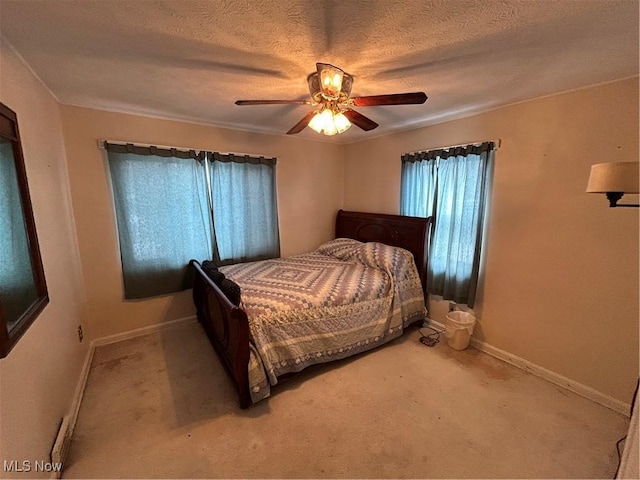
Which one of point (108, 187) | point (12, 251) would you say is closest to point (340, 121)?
point (12, 251)

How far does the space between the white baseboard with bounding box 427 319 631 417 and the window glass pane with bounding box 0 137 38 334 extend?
3.47 m

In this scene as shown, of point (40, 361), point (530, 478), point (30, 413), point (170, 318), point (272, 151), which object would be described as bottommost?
point (530, 478)

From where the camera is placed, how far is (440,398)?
2.12 metres

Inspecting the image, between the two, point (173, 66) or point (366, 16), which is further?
point (173, 66)

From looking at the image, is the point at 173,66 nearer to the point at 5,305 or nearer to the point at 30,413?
the point at 5,305

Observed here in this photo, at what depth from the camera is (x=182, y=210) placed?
3.04 meters

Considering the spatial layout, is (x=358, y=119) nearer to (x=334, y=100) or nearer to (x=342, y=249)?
(x=334, y=100)

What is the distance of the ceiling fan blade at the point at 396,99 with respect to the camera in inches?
59.8

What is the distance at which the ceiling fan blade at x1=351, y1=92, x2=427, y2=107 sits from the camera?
4.99ft

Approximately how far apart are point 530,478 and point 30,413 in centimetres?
261

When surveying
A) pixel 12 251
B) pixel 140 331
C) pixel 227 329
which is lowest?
pixel 140 331

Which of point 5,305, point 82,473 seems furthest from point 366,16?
point 82,473

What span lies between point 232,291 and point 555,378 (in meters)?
2.77

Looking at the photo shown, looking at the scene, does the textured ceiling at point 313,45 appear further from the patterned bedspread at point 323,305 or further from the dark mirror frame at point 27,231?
the patterned bedspread at point 323,305
